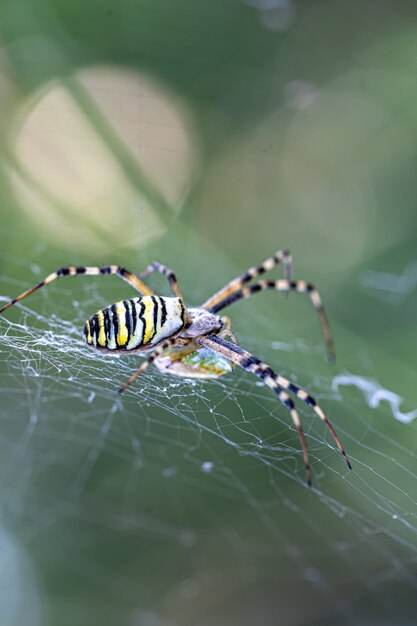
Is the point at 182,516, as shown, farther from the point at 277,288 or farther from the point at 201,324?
the point at 277,288

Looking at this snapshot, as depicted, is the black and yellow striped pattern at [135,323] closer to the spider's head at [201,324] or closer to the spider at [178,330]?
the spider at [178,330]

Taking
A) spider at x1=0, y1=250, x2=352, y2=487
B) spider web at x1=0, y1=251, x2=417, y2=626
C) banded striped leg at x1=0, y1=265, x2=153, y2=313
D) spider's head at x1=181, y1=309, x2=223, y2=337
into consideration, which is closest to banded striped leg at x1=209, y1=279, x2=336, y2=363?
spider at x1=0, y1=250, x2=352, y2=487

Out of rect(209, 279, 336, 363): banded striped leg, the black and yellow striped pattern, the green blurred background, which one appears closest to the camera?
the black and yellow striped pattern

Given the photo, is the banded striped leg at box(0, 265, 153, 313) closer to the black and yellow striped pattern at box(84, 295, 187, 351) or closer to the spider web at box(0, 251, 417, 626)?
the black and yellow striped pattern at box(84, 295, 187, 351)

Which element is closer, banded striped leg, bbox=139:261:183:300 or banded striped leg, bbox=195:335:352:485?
banded striped leg, bbox=195:335:352:485

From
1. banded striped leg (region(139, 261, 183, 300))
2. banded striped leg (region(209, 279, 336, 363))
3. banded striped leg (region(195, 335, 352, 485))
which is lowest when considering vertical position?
banded striped leg (region(195, 335, 352, 485))
